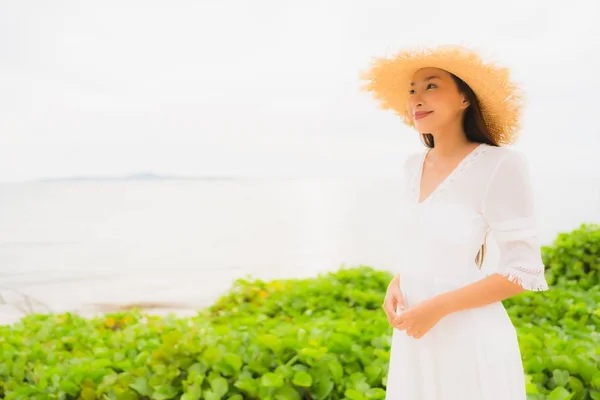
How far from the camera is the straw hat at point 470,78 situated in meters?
1.33

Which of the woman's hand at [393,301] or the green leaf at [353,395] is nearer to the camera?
the woman's hand at [393,301]

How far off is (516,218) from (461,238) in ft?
0.40

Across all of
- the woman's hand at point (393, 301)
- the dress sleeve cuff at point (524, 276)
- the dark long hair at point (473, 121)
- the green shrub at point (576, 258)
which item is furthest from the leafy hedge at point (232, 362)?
the green shrub at point (576, 258)

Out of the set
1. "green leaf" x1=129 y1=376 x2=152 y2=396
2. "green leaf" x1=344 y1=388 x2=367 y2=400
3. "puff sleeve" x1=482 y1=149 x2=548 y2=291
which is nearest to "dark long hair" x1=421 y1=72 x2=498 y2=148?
"puff sleeve" x1=482 y1=149 x2=548 y2=291

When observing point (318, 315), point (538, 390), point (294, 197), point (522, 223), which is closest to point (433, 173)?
point (522, 223)

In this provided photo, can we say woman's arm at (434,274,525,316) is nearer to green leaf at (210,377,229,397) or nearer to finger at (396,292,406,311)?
finger at (396,292,406,311)

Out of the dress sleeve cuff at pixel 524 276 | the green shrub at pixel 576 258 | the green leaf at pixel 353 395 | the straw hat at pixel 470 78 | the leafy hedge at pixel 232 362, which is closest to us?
the dress sleeve cuff at pixel 524 276

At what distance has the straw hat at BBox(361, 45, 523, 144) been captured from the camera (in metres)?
1.33

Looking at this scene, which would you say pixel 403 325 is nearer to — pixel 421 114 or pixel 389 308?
pixel 389 308

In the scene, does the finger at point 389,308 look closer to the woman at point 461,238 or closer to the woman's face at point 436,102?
the woman at point 461,238

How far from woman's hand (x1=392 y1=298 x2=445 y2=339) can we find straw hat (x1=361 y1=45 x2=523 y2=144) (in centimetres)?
46

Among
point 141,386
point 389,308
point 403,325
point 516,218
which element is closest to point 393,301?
point 389,308

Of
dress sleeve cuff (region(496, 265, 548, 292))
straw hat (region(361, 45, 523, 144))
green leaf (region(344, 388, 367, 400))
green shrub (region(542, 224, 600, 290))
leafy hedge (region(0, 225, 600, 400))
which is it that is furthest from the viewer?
green shrub (region(542, 224, 600, 290))

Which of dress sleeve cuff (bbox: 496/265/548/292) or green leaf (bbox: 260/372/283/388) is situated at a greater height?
dress sleeve cuff (bbox: 496/265/548/292)
